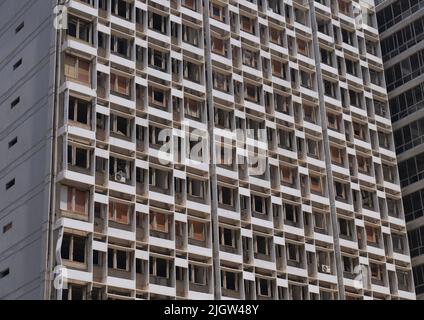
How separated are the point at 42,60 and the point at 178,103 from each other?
32.9 feet

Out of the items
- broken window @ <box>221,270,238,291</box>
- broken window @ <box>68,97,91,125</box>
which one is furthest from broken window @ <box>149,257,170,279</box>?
broken window @ <box>68,97,91,125</box>

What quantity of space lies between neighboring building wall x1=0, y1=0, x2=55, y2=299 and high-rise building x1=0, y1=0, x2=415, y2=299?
0.49 feet

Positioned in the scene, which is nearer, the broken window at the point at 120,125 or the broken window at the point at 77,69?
the broken window at the point at 77,69

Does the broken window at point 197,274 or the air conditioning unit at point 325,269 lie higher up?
the air conditioning unit at point 325,269

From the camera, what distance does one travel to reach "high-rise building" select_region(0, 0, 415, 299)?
52000 millimetres

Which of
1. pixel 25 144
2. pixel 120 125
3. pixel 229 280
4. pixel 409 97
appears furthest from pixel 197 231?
pixel 409 97

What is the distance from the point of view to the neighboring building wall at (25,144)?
51.1 meters

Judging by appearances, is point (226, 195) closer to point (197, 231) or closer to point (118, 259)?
point (197, 231)

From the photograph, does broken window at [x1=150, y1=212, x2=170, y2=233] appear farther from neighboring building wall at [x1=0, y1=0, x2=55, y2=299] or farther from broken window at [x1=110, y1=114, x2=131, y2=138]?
neighboring building wall at [x1=0, y1=0, x2=55, y2=299]

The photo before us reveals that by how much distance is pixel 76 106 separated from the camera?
54156 millimetres

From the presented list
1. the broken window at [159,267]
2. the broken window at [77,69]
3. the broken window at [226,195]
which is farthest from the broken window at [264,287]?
the broken window at [77,69]

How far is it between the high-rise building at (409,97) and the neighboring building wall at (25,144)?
32.6m

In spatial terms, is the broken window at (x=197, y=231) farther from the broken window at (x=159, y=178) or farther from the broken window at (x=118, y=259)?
the broken window at (x=118, y=259)

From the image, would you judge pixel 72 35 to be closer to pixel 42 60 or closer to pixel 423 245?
pixel 42 60
